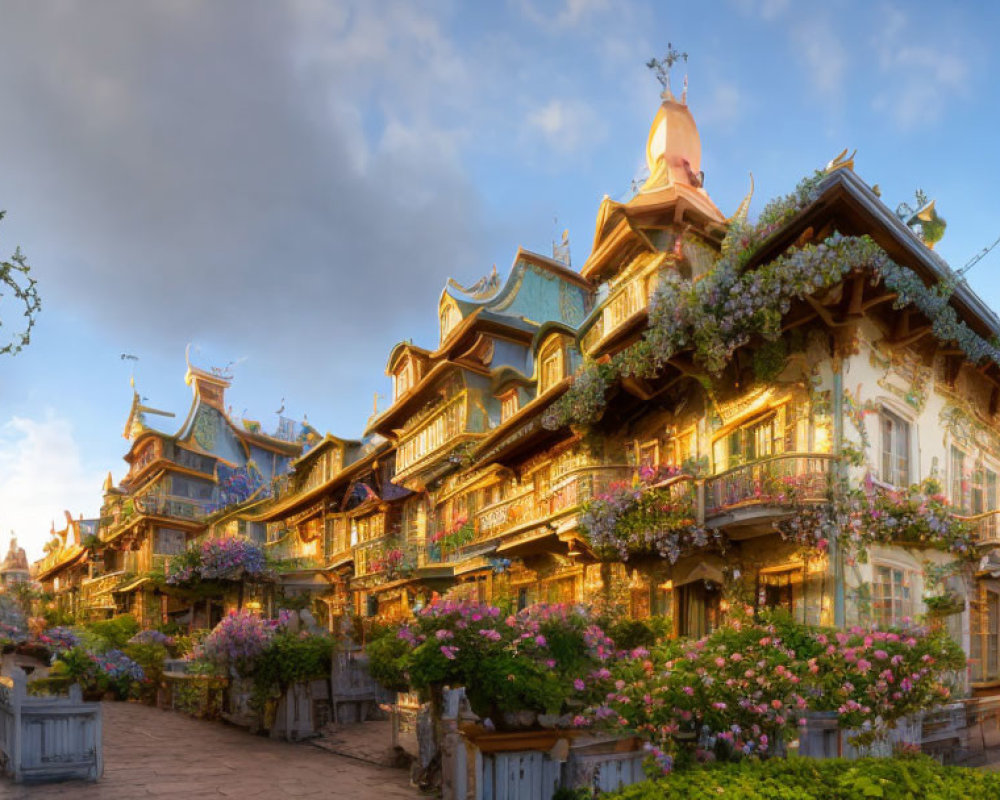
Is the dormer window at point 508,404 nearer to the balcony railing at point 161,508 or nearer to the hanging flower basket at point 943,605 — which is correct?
the hanging flower basket at point 943,605

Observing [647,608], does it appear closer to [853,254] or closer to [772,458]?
[772,458]

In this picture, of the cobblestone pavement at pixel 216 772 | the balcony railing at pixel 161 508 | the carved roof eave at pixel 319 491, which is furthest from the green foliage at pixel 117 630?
the cobblestone pavement at pixel 216 772

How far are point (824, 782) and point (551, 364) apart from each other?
700 inches

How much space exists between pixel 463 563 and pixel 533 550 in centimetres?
413

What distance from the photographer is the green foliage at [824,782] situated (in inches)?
265

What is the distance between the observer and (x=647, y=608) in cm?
1878

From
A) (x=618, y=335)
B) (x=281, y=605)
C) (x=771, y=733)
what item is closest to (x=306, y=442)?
(x=281, y=605)

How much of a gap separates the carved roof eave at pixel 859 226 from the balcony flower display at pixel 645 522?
14.8 feet

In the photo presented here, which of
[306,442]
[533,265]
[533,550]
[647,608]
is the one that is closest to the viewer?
[647,608]

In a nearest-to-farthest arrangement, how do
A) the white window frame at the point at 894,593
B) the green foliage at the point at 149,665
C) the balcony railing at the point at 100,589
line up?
the white window frame at the point at 894,593, the green foliage at the point at 149,665, the balcony railing at the point at 100,589

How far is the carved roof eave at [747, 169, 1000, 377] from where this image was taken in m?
14.7

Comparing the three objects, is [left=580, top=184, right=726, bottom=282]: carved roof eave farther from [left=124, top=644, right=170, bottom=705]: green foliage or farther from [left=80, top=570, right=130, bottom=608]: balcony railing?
[left=80, top=570, right=130, bottom=608]: balcony railing

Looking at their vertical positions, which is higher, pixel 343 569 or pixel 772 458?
pixel 772 458

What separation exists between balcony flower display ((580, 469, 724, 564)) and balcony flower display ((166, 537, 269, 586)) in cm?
2377
